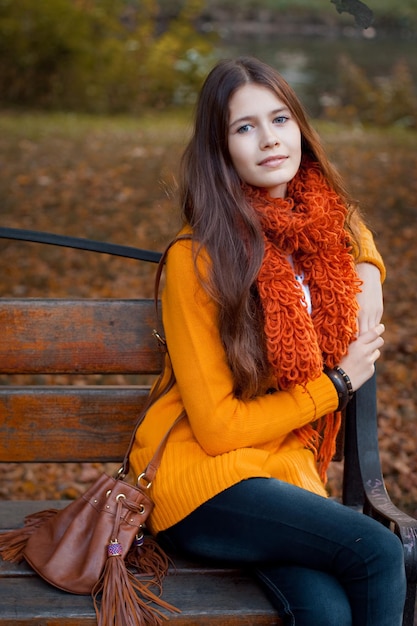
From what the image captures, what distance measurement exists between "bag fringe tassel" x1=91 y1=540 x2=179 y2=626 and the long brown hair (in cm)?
54

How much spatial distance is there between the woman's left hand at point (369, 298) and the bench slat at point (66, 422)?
0.70 m

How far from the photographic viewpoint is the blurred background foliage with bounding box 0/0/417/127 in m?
12.6

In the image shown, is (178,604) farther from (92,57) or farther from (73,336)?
(92,57)

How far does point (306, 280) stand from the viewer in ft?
8.64

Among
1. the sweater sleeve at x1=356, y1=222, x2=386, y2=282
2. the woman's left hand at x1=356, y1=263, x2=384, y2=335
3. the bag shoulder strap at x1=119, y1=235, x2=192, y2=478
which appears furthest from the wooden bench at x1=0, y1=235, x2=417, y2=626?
the sweater sleeve at x1=356, y1=222, x2=386, y2=282

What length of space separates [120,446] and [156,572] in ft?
1.84

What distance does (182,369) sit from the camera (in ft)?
8.09

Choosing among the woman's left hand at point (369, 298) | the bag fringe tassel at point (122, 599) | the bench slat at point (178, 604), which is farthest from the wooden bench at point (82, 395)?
the bag fringe tassel at point (122, 599)

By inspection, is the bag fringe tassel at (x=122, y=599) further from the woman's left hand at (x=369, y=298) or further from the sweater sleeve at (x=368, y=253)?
the sweater sleeve at (x=368, y=253)

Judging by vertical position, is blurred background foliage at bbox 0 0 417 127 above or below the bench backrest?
below

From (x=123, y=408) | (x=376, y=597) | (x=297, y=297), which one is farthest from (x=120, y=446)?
(x=376, y=597)

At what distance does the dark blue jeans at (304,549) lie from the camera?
225 cm

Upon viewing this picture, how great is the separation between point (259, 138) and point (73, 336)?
817 millimetres

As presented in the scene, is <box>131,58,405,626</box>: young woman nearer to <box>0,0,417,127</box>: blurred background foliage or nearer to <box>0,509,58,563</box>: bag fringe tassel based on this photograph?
<box>0,509,58,563</box>: bag fringe tassel
